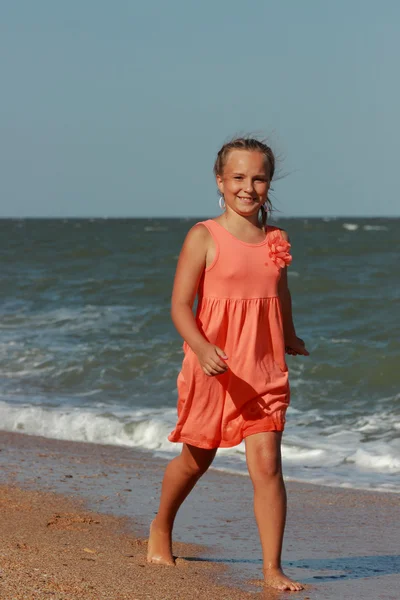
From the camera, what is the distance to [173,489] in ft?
12.0

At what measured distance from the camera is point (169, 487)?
366cm

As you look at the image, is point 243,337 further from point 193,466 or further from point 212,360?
point 193,466

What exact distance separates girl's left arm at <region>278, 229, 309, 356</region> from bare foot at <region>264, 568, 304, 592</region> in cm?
78

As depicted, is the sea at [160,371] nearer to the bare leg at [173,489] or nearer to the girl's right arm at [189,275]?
the bare leg at [173,489]

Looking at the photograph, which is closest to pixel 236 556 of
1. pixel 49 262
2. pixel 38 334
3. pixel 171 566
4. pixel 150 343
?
pixel 171 566

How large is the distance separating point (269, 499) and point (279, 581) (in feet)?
0.90

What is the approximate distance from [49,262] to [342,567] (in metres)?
25.2

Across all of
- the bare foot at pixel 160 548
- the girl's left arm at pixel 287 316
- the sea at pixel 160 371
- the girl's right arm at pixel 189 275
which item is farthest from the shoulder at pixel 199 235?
the sea at pixel 160 371

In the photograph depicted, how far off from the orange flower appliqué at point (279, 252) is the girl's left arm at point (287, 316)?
0.04m
